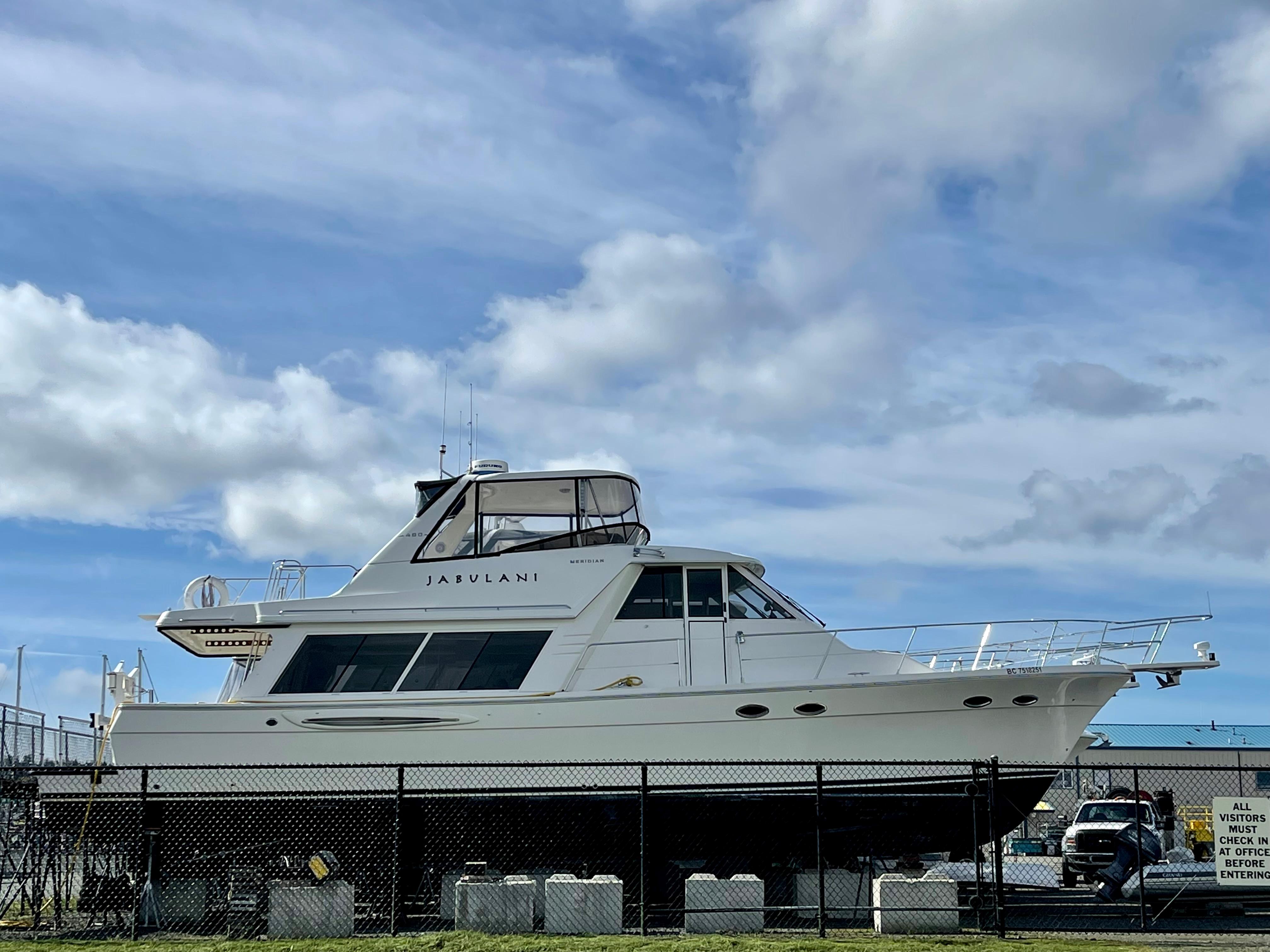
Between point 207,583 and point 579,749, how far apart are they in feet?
19.0

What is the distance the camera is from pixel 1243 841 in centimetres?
1005

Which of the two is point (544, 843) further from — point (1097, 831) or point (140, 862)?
point (1097, 831)

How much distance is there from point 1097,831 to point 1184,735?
76.0 ft

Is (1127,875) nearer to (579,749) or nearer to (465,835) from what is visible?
(579,749)

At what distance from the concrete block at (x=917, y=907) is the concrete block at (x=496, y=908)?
10.2ft

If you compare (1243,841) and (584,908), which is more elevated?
(1243,841)

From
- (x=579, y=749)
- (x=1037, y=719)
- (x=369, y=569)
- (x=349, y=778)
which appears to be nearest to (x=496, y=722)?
(x=579, y=749)

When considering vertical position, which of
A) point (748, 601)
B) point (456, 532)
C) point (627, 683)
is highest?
point (456, 532)

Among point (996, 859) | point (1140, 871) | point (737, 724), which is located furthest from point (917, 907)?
point (737, 724)

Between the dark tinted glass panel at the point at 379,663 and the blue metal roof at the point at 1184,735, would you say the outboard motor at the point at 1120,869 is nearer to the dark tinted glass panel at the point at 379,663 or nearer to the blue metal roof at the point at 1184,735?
the dark tinted glass panel at the point at 379,663

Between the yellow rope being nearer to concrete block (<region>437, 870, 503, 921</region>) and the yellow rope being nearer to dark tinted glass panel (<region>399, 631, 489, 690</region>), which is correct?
dark tinted glass panel (<region>399, 631, 489, 690</region>)

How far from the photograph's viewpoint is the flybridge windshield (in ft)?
48.8

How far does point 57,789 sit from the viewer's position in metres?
13.4

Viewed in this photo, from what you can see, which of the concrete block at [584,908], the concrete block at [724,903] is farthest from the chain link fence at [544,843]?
the concrete block at [584,908]
